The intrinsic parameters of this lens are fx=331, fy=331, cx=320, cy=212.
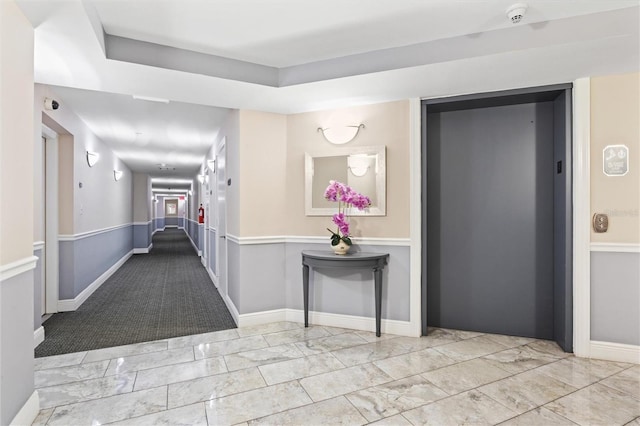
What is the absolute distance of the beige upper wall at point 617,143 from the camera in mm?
2523

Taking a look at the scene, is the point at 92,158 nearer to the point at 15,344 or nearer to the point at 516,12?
the point at 15,344

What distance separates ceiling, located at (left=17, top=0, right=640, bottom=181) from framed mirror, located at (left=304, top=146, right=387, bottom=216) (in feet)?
Answer: 1.65

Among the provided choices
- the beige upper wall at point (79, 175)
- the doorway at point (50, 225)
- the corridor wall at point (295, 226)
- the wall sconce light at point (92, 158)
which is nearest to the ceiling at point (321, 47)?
the corridor wall at point (295, 226)

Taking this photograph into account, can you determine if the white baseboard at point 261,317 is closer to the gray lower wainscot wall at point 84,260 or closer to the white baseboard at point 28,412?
the white baseboard at point 28,412

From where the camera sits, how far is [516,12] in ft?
6.40

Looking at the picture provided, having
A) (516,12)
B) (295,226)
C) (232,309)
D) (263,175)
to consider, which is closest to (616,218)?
(516,12)

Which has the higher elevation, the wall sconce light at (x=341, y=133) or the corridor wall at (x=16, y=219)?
the wall sconce light at (x=341, y=133)

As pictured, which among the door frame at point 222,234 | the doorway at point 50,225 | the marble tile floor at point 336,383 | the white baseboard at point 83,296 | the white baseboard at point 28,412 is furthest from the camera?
the door frame at point 222,234

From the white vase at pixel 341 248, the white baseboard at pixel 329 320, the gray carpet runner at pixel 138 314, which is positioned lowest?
the gray carpet runner at pixel 138 314

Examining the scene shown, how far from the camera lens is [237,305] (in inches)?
137

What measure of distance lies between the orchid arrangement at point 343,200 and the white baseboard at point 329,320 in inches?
31.1

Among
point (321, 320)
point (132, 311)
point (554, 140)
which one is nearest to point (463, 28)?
point (554, 140)

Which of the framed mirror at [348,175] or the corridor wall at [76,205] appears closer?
the framed mirror at [348,175]

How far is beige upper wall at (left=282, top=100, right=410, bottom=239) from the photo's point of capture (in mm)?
3117
